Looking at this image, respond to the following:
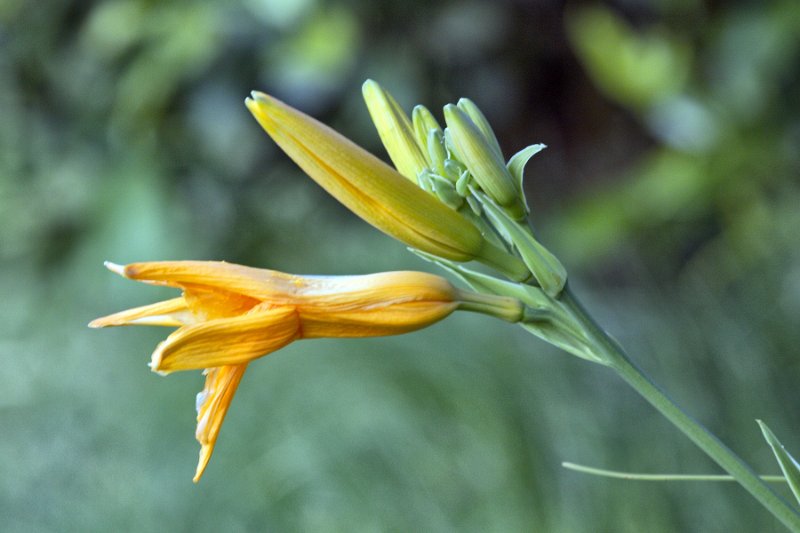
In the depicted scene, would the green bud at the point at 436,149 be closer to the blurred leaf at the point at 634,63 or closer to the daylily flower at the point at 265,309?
the daylily flower at the point at 265,309

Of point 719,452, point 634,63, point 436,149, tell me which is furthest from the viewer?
point 634,63

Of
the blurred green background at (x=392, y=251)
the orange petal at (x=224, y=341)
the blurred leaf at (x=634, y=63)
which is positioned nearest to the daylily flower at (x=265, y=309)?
the orange petal at (x=224, y=341)

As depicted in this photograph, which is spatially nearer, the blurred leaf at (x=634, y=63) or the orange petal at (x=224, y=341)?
the orange petal at (x=224, y=341)

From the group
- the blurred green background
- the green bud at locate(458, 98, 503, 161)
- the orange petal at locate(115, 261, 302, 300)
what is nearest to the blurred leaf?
the blurred green background

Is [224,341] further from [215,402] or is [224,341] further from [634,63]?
[634,63]

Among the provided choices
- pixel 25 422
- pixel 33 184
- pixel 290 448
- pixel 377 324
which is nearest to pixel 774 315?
pixel 290 448

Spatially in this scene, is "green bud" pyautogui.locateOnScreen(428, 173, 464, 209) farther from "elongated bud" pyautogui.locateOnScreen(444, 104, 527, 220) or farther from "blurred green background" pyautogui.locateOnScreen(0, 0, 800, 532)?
"blurred green background" pyautogui.locateOnScreen(0, 0, 800, 532)

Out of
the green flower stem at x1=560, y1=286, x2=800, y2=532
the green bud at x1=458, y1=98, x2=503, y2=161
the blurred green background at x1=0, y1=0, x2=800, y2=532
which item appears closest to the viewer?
the green flower stem at x1=560, y1=286, x2=800, y2=532

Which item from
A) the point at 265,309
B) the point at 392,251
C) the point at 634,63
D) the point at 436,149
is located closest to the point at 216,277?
the point at 265,309
